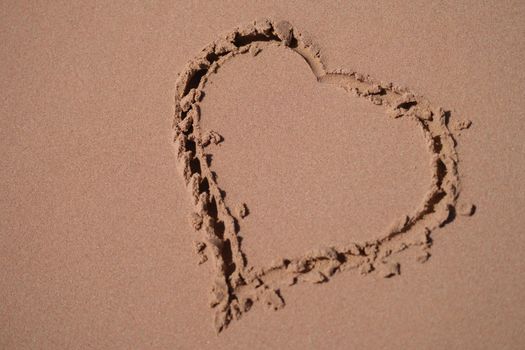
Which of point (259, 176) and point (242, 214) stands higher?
point (259, 176)

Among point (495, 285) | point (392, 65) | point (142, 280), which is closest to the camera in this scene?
point (495, 285)

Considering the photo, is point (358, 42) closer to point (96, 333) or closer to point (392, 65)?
point (392, 65)

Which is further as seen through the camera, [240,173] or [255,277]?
[240,173]

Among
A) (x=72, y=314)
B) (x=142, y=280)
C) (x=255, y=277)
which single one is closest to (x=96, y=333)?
(x=72, y=314)
